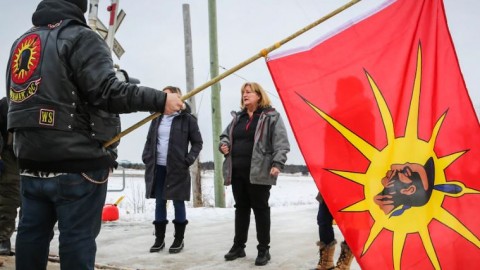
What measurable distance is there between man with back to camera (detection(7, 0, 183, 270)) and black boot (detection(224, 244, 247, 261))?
2.41 metres

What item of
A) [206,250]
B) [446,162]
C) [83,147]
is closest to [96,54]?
[83,147]

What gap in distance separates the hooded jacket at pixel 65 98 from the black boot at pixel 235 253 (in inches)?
97.3

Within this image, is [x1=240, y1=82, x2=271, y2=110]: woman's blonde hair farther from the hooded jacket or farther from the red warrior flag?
the hooded jacket

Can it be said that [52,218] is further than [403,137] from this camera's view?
No

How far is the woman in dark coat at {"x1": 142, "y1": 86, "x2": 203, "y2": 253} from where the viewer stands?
4.98m

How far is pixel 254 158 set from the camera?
4.46 m

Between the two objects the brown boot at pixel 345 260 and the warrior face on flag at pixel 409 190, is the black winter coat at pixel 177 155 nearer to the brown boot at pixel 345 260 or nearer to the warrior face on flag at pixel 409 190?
the brown boot at pixel 345 260

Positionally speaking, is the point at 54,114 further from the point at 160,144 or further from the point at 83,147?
the point at 160,144

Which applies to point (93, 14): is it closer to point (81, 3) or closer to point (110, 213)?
point (110, 213)

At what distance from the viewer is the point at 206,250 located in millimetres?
5102

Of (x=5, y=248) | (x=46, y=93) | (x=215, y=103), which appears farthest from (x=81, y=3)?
(x=215, y=103)

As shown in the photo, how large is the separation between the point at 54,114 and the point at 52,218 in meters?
0.53

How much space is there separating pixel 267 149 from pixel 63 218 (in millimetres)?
2570

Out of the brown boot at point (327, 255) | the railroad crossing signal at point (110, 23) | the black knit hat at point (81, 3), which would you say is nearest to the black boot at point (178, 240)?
the brown boot at point (327, 255)
